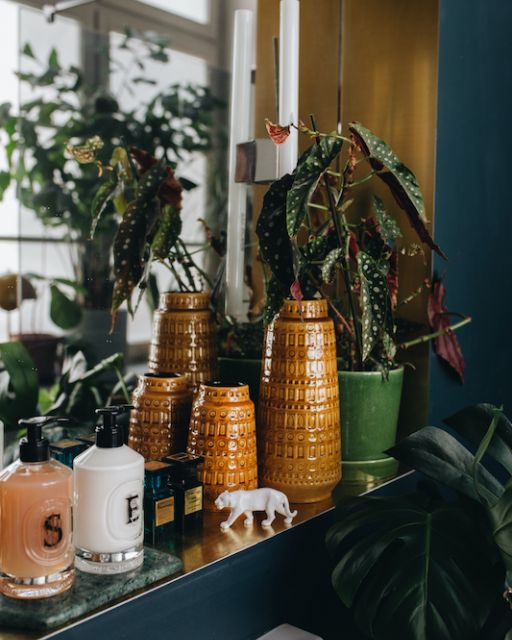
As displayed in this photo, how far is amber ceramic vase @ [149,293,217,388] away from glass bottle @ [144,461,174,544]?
261 mm

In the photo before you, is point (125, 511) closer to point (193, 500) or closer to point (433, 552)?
point (193, 500)

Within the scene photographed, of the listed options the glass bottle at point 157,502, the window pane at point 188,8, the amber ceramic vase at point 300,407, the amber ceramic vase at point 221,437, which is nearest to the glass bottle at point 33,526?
the glass bottle at point 157,502

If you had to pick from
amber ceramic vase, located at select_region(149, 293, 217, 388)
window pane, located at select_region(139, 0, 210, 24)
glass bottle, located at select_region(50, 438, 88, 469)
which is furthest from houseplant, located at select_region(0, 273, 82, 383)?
window pane, located at select_region(139, 0, 210, 24)

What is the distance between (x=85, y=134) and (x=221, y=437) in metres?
1.16

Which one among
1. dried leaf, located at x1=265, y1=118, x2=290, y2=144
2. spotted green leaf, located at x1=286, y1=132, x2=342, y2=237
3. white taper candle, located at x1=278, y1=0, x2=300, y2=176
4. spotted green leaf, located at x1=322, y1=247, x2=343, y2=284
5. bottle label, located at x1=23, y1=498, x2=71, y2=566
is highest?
white taper candle, located at x1=278, y1=0, x2=300, y2=176

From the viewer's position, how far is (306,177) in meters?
0.94

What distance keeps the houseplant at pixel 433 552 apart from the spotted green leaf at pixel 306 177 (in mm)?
330

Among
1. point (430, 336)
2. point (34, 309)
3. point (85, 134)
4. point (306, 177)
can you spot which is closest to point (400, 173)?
point (306, 177)

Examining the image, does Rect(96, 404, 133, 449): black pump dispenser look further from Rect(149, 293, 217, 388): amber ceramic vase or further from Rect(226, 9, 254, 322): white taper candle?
Rect(226, 9, 254, 322): white taper candle

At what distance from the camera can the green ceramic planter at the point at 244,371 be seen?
116 centimetres

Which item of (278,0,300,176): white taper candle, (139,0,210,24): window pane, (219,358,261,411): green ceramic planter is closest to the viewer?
(278,0,300,176): white taper candle

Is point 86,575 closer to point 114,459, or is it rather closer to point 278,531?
point 114,459

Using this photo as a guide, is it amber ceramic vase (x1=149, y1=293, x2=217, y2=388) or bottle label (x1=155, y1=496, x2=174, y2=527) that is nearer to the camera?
bottle label (x1=155, y1=496, x2=174, y2=527)

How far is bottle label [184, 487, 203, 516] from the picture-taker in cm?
88
